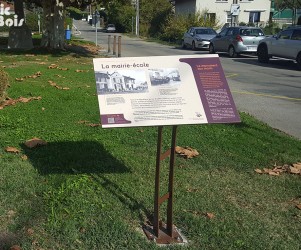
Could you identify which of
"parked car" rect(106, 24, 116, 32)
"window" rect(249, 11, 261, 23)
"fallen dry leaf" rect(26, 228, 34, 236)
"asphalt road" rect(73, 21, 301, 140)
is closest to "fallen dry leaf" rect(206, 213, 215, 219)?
"fallen dry leaf" rect(26, 228, 34, 236)

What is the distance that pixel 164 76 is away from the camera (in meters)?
3.65

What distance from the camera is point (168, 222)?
366 centimetres

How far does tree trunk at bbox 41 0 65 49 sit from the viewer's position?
19891mm

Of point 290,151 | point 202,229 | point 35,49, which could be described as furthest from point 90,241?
Result: point 35,49

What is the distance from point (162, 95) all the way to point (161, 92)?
3 cm

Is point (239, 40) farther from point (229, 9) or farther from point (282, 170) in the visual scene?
point (229, 9)

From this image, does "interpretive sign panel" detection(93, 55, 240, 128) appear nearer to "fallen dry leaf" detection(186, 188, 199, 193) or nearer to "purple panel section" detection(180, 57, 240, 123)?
"purple panel section" detection(180, 57, 240, 123)

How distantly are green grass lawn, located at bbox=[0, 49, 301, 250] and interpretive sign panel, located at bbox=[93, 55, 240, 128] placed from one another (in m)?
0.95

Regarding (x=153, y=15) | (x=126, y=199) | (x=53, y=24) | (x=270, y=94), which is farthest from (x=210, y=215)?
(x=153, y=15)

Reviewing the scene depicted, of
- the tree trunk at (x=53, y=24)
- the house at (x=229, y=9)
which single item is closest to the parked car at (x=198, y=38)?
the tree trunk at (x=53, y=24)

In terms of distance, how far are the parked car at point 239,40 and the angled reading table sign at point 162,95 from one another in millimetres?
20267

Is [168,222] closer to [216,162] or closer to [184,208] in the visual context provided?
[184,208]

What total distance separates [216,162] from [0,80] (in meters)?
4.10

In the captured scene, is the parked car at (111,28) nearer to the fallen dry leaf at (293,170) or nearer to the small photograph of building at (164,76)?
the fallen dry leaf at (293,170)
